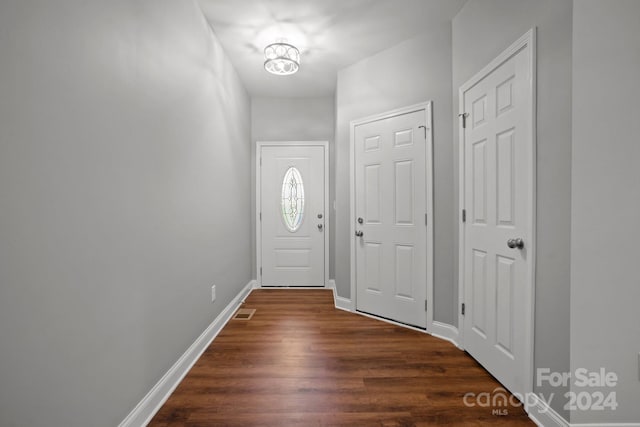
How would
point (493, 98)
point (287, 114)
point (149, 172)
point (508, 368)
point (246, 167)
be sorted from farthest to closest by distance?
point (287, 114) → point (246, 167) → point (493, 98) → point (508, 368) → point (149, 172)

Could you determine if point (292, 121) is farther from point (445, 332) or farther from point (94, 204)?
point (94, 204)

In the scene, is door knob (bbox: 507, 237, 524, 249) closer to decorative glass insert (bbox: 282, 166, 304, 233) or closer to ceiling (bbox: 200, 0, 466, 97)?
ceiling (bbox: 200, 0, 466, 97)

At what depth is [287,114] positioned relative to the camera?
4254 mm

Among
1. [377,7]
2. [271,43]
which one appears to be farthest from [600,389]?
[271,43]

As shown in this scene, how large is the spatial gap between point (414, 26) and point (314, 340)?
287cm

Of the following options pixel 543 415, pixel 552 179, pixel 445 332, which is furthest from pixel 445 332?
pixel 552 179

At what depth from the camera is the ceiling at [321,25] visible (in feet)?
7.65

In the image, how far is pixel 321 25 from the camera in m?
2.59

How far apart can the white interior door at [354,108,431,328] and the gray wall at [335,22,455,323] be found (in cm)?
12

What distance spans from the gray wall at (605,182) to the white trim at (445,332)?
114cm

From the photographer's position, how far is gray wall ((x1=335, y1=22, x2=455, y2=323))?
8.41 feet

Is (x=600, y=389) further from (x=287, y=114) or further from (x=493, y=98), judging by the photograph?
(x=287, y=114)

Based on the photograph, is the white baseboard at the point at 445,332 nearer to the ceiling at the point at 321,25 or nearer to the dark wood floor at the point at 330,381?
the dark wood floor at the point at 330,381

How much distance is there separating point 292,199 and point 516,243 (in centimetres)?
302
